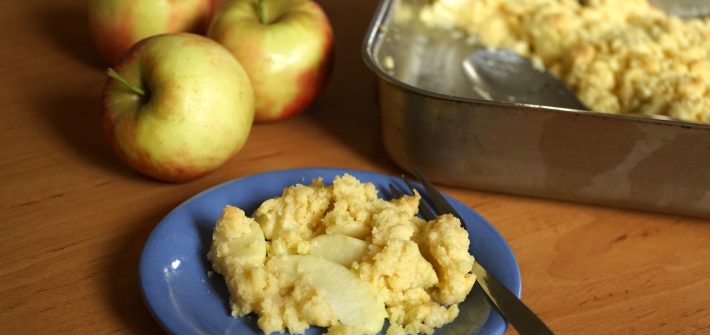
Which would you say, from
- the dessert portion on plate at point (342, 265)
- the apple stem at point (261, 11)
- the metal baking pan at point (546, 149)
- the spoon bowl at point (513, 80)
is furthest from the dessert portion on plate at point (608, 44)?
the dessert portion on plate at point (342, 265)

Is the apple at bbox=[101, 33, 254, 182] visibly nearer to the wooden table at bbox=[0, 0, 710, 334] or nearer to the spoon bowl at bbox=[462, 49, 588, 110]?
the wooden table at bbox=[0, 0, 710, 334]

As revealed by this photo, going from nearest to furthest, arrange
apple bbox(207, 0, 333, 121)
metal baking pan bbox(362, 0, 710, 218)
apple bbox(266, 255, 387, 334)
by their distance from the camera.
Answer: apple bbox(266, 255, 387, 334)
metal baking pan bbox(362, 0, 710, 218)
apple bbox(207, 0, 333, 121)

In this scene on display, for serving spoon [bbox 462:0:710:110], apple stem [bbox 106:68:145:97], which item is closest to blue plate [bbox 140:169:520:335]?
apple stem [bbox 106:68:145:97]

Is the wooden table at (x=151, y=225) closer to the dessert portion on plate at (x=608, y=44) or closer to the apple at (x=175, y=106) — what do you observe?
the apple at (x=175, y=106)

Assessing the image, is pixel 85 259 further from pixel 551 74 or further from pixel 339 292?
pixel 551 74

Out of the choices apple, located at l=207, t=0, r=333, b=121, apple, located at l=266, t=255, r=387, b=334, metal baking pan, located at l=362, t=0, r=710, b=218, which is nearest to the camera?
apple, located at l=266, t=255, r=387, b=334

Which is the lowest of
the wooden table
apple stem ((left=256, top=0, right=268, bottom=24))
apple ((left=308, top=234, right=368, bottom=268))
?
the wooden table
